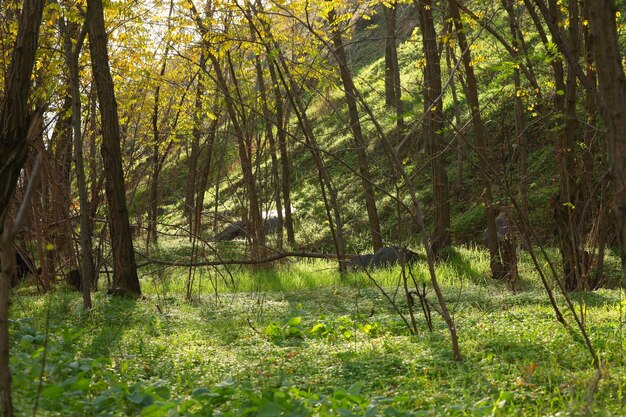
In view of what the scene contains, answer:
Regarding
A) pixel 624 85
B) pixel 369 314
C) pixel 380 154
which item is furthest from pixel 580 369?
pixel 380 154

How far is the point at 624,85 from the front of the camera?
315cm

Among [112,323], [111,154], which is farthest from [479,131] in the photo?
[112,323]

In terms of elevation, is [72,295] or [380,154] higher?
[380,154]

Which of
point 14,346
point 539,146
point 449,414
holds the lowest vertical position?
point 449,414

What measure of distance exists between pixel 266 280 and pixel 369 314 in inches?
166

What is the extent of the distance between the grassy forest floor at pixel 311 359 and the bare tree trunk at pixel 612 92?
3.50ft

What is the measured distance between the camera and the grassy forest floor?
353 centimetres

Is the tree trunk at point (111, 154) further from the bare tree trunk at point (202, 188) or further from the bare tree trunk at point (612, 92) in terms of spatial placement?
the bare tree trunk at point (612, 92)

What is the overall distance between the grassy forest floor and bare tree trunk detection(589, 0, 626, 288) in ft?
3.50

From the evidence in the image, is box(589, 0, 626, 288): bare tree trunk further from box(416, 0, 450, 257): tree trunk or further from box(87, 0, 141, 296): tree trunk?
box(416, 0, 450, 257): tree trunk

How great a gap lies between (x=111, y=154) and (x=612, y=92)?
280 inches

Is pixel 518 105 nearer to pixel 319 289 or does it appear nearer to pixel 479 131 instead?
pixel 479 131

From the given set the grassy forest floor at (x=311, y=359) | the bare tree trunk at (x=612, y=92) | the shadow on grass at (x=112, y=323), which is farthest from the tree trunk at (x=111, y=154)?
the bare tree trunk at (x=612, y=92)

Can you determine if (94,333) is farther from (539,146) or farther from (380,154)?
(380,154)
